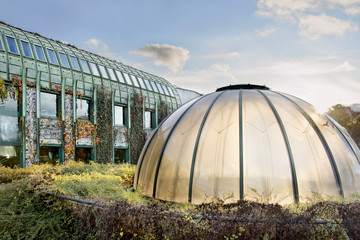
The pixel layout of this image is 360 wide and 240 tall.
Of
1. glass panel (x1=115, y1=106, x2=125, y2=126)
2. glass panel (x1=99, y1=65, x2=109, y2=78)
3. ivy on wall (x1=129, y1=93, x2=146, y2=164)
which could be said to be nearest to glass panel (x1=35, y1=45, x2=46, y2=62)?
glass panel (x1=99, y1=65, x2=109, y2=78)

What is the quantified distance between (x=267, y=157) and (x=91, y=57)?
2248cm

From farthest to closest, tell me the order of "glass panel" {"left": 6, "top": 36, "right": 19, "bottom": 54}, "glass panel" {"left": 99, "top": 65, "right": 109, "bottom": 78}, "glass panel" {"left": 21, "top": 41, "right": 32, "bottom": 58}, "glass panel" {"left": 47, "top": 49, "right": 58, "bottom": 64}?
"glass panel" {"left": 99, "top": 65, "right": 109, "bottom": 78}
"glass panel" {"left": 47, "top": 49, "right": 58, "bottom": 64}
"glass panel" {"left": 21, "top": 41, "right": 32, "bottom": 58}
"glass panel" {"left": 6, "top": 36, "right": 19, "bottom": 54}

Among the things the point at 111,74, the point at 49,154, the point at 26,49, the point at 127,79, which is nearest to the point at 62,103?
the point at 49,154

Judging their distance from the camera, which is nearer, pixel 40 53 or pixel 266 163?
pixel 266 163

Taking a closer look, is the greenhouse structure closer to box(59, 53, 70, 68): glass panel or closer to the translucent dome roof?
box(59, 53, 70, 68): glass panel

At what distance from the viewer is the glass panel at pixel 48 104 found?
1858cm

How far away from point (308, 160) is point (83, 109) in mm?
19766

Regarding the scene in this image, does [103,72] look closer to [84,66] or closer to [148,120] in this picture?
[84,66]

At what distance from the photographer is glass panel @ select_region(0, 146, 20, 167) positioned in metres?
16.1

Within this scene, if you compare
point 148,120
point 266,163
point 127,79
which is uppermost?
point 127,79

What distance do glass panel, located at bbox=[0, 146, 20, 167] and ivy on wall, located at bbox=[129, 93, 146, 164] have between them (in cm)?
994

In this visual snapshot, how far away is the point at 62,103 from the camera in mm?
19281

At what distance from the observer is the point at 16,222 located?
5309 mm

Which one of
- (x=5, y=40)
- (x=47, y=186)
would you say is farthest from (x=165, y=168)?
(x=5, y=40)
